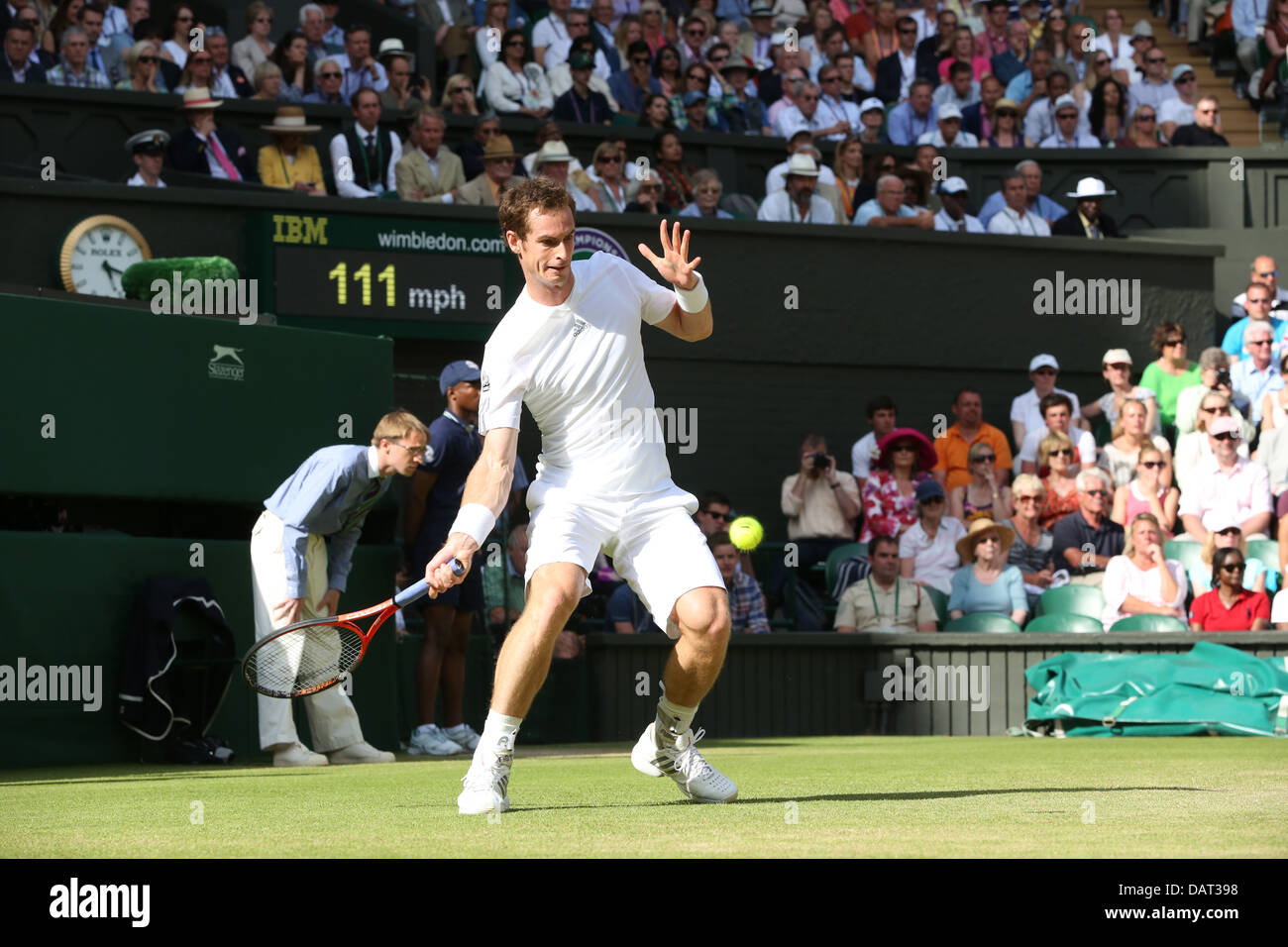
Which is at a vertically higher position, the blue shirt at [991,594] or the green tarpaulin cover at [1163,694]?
the blue shirt at [991,594]

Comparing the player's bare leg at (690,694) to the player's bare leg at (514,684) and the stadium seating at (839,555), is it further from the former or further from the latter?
the stadium seating at (839,555)

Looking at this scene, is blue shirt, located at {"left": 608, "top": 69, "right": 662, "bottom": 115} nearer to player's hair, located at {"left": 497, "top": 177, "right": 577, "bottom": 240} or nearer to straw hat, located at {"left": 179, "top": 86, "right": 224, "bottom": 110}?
straw hat, located at {"left": 179, "top": 86, "right": 224, "bottom": 110}

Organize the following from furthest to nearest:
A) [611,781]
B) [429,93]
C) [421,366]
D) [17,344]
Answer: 1. [429,93]
2. [421,366]
3. [17,344]
4. [611,781]

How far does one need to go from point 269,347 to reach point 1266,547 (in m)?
7.13

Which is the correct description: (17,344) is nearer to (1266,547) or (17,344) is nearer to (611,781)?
(611,781)

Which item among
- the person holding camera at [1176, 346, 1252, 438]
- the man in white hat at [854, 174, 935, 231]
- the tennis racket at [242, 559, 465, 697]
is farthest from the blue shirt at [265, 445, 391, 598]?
the man in white hat at [854, 174, 935, 231]

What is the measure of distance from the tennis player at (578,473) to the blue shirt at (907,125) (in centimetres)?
1235

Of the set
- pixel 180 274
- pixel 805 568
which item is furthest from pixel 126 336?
pixel 805 568

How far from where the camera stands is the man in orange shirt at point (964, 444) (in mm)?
15203

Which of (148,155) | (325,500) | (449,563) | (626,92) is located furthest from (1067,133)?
(449,563)

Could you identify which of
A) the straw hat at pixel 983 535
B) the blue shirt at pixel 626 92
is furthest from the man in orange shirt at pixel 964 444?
the blue shirt at pixel 626 92

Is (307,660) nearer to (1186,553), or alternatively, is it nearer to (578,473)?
(578,473)

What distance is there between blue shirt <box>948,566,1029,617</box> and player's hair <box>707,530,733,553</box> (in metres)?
1.73

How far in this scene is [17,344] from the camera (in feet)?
32.2
